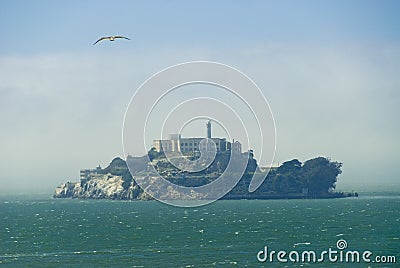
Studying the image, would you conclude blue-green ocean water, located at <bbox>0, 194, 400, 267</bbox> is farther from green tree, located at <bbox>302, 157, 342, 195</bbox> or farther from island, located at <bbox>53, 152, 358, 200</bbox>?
green tree, located at <bbox>302, 157, 342, 195</bbox>

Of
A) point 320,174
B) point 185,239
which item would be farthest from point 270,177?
point 185,239

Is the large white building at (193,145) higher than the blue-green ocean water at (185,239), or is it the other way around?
the large white building at (193,145)

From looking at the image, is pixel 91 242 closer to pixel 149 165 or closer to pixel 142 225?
pixel 142 225

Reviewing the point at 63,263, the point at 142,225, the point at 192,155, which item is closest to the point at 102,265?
the point at 63,263

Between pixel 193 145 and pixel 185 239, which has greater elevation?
pixel 193 145

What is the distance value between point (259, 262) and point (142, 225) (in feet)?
136

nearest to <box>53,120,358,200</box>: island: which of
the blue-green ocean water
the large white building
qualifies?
the large white building

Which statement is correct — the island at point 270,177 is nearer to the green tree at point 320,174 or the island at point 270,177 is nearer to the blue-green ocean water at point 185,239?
the green tree at point 320,174

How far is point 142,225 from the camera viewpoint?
97750 millimetres

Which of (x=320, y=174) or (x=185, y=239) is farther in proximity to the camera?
(x=320, y=174)

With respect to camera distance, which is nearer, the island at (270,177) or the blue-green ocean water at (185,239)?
the blue-green ocean water at (185,239)

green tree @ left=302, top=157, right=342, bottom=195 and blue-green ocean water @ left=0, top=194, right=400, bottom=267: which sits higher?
green tree @ left=302, top=157, right=342, bottom=195

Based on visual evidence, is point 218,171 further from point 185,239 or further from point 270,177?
point 185,239

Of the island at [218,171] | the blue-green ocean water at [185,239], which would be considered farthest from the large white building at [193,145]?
the blue-green ocean water at [185,239]
